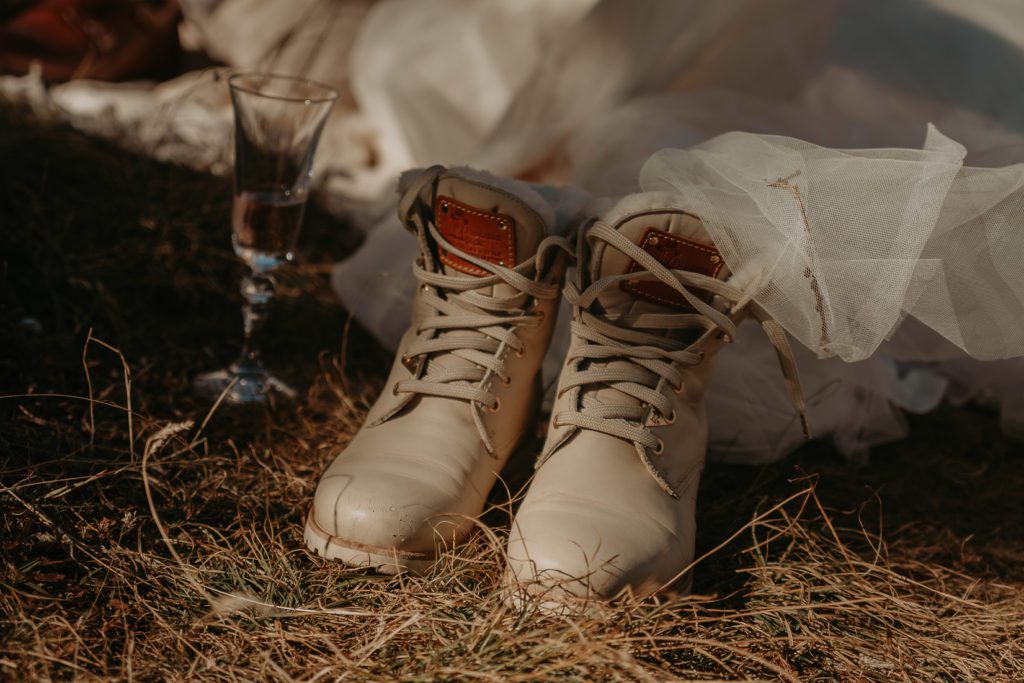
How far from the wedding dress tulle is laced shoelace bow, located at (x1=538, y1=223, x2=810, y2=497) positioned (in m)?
0.10

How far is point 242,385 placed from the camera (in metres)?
1.40

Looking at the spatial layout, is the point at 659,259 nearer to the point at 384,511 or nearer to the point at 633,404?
the point at 633,404

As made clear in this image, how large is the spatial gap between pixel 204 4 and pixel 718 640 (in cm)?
256

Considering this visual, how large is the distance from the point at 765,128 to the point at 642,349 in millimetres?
759

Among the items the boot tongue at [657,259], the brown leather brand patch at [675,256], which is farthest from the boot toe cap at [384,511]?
the brown leather brand patch at [675,256]

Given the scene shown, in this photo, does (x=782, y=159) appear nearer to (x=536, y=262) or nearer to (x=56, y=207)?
(x=536, y=262)

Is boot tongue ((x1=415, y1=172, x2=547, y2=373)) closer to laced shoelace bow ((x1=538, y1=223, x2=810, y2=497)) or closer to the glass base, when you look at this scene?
laced shoelace bow ((x1=538, y1=223, x2=810, y2=497))

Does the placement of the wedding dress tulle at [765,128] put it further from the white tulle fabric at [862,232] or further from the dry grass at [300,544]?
the dry grass at [300,544]

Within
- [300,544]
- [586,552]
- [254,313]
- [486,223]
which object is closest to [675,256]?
[486,223]

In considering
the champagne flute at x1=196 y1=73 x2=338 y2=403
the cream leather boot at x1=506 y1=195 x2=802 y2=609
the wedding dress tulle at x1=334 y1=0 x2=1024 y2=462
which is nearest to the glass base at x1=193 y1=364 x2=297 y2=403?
the champagne flute at x1=196 y1=73 x2=338 y2=403

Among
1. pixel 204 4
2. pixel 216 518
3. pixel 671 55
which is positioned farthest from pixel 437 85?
pixel 216 518

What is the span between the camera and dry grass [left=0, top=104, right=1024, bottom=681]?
0.90 metres

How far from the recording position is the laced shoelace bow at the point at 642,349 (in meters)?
1.09

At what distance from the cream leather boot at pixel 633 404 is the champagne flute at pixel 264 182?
501 mm
